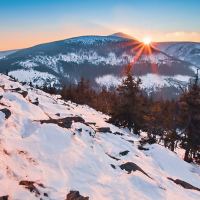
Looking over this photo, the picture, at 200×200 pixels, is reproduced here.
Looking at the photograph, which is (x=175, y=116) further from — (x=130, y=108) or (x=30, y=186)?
(x=30, y=186)

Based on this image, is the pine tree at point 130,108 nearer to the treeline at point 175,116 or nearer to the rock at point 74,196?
the treeline at point 175,116

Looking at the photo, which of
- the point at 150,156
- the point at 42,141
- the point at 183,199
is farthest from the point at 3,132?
the point at 150,156

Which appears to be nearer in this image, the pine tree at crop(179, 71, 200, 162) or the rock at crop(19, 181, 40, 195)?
the rock at crop(19, 181, 40, 195)

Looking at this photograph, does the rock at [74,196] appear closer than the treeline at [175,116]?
Yes

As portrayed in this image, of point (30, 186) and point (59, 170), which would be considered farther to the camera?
point (59, 170)

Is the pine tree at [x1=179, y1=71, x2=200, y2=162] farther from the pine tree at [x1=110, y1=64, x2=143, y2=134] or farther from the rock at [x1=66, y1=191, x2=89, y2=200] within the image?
the rock at [x1=66, y1=191, x2=89, y2=200]

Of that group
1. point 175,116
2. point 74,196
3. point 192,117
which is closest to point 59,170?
point 74,196

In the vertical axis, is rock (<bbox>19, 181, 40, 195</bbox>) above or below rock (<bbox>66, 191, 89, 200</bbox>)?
above

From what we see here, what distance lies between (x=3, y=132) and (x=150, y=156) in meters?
8.92

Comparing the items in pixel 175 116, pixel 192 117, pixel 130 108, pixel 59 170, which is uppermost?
pixel 59 170

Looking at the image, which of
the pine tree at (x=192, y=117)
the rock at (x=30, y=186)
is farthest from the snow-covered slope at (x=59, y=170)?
the pine tree at (x=192, y=117)

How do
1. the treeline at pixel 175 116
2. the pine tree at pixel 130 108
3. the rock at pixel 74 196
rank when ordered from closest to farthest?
the rock at pixel 74 196 < the treeline at pixel 175 116 < the pine tree at pixel 130 108

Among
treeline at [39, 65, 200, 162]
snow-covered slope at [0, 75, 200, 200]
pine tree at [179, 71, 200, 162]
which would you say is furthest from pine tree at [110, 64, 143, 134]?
snow-covered slope at [0, 75, 200, 200]

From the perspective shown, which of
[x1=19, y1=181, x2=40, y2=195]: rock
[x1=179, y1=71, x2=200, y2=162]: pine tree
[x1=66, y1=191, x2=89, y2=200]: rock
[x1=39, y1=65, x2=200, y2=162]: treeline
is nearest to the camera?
[x1=19, y1=181, x2=40, y2=195]: rock
